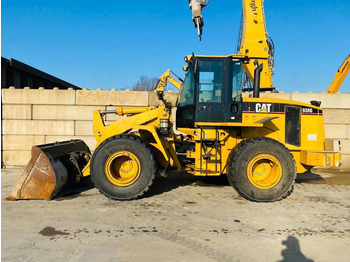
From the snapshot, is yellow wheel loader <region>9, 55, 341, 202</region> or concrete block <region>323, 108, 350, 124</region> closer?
yellow wheel loader <region>9, 55, 341, 202</region>

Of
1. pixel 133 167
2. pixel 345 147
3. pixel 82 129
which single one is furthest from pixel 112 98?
pixel 345 147

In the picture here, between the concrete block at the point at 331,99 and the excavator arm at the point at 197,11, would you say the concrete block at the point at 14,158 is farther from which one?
the concrete block at the point at 331,99

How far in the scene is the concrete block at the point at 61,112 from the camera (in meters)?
7.44

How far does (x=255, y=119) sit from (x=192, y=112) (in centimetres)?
123

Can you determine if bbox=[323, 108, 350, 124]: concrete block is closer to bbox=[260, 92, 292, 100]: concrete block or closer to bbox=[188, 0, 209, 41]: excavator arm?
bbox=[260, 92, 292, 100]: concrete block

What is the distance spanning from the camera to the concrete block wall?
7426 millimetres

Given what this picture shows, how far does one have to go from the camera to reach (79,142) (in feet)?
21.0

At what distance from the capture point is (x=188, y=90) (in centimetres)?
534

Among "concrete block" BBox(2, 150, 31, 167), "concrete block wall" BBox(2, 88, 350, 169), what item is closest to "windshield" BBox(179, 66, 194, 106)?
"concrete block wall" BBox(2, 88, 350, 169)

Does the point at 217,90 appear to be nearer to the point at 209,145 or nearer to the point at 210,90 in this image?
the point at 210,90

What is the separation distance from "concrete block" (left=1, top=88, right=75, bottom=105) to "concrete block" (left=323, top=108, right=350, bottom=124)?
7374mm

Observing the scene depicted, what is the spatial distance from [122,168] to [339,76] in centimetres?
723

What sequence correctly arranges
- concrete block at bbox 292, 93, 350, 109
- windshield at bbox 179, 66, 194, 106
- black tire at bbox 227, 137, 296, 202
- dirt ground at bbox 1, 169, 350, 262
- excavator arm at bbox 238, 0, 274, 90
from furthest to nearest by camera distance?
concrete block at bbox 292, 93, 350, 109 < excavator arm at bbox 238, 0, 274, 90 < windshield at bbox 179, 66, 194, 106 < black tire at bbox 227, 137, 296, 202 < dirt ground at bbox 1, 169, 350, 262

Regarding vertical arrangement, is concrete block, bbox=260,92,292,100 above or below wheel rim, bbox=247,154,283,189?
above
